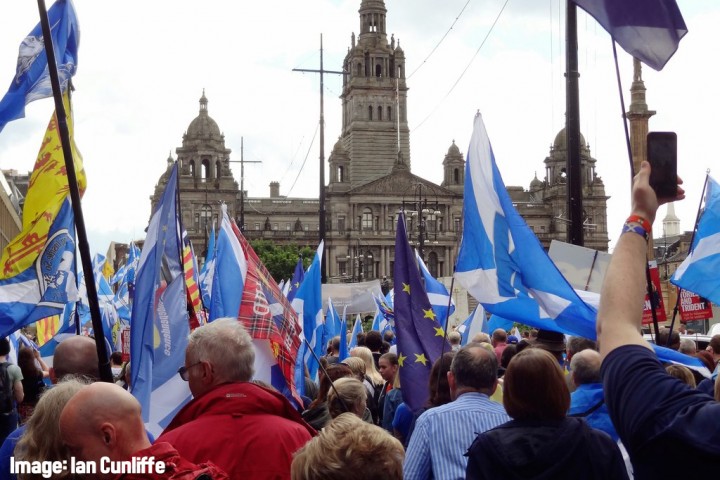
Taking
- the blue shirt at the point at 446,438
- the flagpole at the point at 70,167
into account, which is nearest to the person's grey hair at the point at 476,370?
the blue shirt at the point at 446,438

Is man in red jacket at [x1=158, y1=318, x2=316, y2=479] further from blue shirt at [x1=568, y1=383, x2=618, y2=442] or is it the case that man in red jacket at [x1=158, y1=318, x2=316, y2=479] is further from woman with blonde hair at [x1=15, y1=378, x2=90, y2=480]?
blue shirt at [x1=568, y1=383, x2=618, y2=442]


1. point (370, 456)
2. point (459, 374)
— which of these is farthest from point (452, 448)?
point (370, 456)

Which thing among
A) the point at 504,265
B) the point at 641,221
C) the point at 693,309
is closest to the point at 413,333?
the point at 504,265

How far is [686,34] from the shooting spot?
3.96 metres

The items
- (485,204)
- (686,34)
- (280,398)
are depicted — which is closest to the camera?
(686,34)

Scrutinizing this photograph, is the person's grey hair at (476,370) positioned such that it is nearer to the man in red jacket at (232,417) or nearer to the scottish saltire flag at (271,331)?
the man in red jacket at (232,417)

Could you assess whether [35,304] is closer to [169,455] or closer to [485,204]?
[485,204]

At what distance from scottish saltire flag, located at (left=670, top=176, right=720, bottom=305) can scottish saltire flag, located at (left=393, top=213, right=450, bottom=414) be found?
10.7 ft

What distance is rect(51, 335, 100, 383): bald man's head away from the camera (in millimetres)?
5500

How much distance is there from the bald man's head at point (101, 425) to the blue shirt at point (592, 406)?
260cm

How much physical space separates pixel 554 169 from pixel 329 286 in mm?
85820

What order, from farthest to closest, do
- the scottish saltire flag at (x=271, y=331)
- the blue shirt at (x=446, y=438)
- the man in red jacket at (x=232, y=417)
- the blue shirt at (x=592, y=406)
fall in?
the scottish saltire flag at (x=271, y=331) → the blue shirt at (x=592, y=406) → the blue shirt at (x=446, y=438) → the man in red jacket at (x=232, y=417)

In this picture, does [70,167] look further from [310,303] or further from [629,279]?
[310,303]

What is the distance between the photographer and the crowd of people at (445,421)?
2447 millimetres
